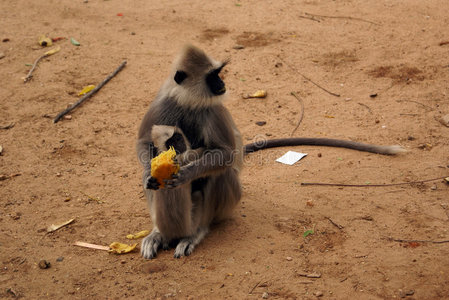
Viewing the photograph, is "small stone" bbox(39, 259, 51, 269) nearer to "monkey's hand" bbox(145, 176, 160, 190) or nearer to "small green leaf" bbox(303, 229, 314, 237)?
"monkey's hand" bbox(145, 176, 160, 190)

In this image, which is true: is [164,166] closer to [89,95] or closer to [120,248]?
[120,248]

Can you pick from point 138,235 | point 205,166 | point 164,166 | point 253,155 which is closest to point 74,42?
point 253,155

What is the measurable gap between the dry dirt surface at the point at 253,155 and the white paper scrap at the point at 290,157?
127mm

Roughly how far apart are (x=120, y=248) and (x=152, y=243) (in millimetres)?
272

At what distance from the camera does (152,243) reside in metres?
4.19

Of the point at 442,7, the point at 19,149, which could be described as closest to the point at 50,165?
the point at 19,149

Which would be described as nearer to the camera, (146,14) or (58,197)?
(58,197)

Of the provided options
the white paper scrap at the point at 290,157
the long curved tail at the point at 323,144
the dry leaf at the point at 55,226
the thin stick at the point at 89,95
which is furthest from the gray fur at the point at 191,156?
the thin stick at the point at 89,95

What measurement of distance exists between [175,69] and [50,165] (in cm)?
234

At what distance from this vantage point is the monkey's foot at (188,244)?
410cm

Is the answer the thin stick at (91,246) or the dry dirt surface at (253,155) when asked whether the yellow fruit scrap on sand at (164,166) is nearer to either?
the dry dirt surface at (253,155)

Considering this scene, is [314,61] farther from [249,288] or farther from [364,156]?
[249,288]

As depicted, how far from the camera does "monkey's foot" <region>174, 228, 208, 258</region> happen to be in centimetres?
410

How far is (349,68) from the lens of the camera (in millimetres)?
7312
